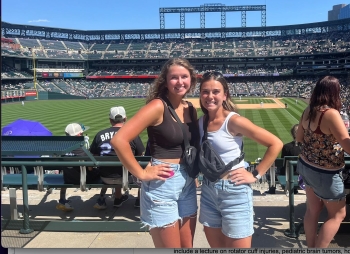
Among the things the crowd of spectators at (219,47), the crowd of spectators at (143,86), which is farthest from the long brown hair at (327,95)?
the crowd of spectators at (219,47)

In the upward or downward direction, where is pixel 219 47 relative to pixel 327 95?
upward

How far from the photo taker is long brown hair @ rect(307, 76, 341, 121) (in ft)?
9.44

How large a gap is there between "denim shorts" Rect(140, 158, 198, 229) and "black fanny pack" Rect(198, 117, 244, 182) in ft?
0.60

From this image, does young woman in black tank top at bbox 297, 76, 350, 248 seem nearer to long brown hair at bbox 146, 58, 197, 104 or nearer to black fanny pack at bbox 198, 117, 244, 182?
black fanny pack at bbox 198, 117, 244, 182

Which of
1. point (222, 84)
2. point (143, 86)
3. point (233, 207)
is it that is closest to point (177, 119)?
point (222, 84)

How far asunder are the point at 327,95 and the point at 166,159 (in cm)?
148

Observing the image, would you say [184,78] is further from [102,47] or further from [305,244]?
[102,47]

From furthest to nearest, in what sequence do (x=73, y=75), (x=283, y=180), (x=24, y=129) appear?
(x=73, y=75), (x=24, y=129), (x=283, y=180)

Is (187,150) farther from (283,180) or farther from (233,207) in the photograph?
(283,180)

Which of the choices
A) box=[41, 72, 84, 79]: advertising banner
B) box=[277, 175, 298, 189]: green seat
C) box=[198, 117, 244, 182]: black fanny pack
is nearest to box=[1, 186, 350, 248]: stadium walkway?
box=[277, 175, 298, 189]: green seat

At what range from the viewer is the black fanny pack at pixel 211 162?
8.20 feet

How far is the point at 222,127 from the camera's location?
2500 millimetres

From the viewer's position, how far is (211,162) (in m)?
2.50

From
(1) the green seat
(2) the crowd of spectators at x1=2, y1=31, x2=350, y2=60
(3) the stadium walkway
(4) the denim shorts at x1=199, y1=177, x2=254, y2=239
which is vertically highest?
(2) the crowd of spectators at x1=2, y1=31, x2=350, y2=60
